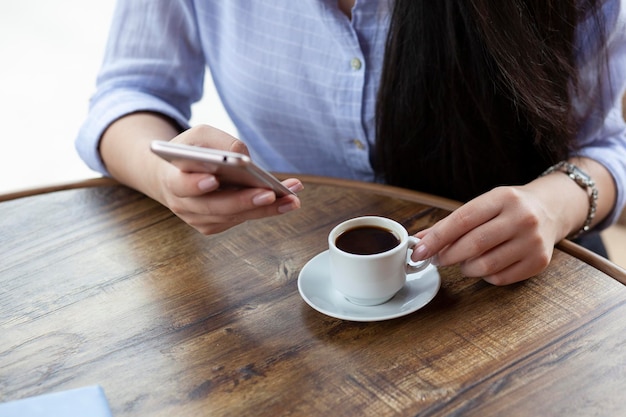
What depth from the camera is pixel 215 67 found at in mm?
1369

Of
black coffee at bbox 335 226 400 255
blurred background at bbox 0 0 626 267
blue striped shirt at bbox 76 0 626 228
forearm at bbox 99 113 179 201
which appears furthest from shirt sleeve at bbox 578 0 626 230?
blurred background at bbox 0 0 626 267

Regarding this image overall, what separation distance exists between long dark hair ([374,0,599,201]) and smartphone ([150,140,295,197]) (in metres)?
0.38

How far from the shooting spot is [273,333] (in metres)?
0.82

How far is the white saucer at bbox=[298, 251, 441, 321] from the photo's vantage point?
0.83 metres

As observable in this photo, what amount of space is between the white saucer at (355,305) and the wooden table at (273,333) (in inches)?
0.5

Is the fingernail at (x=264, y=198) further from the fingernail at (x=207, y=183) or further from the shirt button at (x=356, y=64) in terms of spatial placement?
the shirt button at (x=356, y=64)

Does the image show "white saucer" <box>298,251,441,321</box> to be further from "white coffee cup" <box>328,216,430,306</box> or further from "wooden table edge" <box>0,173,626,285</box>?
"wooden table edge" <box>0,173,626,285</box>

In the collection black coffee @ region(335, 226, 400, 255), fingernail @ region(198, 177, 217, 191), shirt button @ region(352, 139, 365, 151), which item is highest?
fingernail @ region(198, 177, 217, 191)

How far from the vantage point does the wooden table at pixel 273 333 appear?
72 cm

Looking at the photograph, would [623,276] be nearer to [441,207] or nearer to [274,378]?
[441,207]

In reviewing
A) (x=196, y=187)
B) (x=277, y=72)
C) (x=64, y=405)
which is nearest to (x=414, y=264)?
(x=196, y=187)

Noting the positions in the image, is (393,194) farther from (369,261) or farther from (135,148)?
(135,148)

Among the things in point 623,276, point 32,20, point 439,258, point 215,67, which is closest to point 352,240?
point 439,258

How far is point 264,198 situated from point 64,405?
30 centimetres
